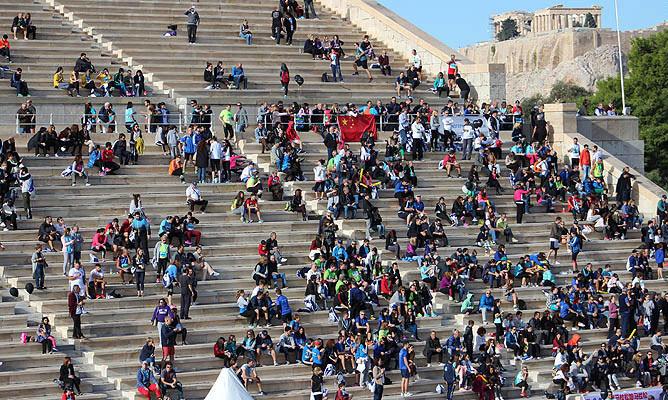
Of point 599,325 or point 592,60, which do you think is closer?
point 599,325

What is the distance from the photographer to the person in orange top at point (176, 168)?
3994cm

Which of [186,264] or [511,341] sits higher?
[186,264]

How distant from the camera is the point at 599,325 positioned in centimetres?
3809

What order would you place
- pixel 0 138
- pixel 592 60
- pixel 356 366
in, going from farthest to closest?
pixel 592 60 < pixel 0 138 < pixel 356 366

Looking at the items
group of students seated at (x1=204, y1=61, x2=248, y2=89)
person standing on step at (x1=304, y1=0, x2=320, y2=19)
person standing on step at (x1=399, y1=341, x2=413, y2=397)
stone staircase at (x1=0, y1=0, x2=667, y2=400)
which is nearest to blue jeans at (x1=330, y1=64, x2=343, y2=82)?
stone staircase at (x1=0, y1=0, x2=667, y2=400)

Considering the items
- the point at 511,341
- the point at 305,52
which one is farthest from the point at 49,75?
the point at 511,341

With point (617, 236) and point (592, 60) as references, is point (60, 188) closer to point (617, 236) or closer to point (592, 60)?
point (617, 236)

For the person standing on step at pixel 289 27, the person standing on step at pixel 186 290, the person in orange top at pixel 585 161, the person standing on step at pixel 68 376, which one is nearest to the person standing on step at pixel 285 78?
the person standing on step at pixel 289 27

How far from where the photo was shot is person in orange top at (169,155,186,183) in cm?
3994

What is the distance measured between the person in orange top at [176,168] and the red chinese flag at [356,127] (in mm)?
5286

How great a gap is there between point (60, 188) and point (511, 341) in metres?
10.9

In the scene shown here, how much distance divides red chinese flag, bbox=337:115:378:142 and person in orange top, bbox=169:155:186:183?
5.29 metres

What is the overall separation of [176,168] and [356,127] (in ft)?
20.0

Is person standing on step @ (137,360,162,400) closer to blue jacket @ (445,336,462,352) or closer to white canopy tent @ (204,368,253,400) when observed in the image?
white canopy tent @ (204,368,253,400)
